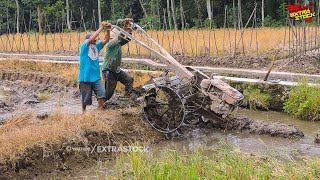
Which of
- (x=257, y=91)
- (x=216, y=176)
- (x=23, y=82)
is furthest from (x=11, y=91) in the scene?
(x=216, y=176)

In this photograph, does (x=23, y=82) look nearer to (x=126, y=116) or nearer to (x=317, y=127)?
(x=126, y=116)

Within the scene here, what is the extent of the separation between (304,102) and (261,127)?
133 centimetres

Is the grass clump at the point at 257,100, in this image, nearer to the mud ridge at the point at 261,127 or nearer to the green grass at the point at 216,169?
the mud ridge at the point at 261,127

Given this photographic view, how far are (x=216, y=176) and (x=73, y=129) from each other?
274 cm

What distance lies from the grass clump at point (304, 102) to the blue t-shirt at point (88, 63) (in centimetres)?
392

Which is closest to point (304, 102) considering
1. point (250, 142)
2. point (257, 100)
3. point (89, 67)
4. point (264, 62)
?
point (257, 100)

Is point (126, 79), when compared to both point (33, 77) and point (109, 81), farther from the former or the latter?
point (33, 77)

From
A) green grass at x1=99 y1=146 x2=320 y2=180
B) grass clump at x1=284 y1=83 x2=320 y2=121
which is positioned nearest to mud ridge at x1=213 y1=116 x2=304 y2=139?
grass clump at x1=284 y1=83 x2=320 y2=121

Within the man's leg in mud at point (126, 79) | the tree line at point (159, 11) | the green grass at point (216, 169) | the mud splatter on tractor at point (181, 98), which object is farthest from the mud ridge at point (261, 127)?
the tree line at point (159, 11)

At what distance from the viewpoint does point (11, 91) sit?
1095 centimetres

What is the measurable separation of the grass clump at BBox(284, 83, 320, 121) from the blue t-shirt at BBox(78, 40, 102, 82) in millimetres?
3924

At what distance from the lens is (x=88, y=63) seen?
7410 mm

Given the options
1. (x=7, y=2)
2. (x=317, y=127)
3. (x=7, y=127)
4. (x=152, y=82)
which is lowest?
(x=317, y=127)

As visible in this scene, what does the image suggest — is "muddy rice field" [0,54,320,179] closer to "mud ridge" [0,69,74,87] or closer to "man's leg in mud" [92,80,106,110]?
"man's leg in mud" [92,80,106,110]
